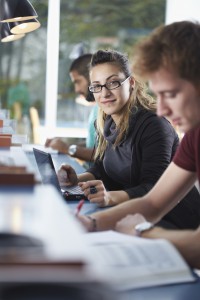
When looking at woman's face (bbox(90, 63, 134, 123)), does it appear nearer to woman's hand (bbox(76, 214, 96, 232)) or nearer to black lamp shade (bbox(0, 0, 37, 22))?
black lamp shade (bbox(0, 0, 37, 22))

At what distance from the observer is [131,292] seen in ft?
3.85

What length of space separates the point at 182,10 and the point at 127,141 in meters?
4.65

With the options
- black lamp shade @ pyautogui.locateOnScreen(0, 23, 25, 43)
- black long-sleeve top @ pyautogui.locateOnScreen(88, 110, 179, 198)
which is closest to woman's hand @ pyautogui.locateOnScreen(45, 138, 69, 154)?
black long-sleeve top @ pyautogui.locateOnScreen(88, 110, 179, 198)

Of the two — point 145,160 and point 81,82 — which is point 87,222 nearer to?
point 145,160

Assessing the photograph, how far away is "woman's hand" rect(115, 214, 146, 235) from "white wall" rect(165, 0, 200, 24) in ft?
17.0

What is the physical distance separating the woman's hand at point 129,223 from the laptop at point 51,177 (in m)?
0.59

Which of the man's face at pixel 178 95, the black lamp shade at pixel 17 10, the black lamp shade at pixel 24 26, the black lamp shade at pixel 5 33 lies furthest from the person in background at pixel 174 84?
the black lamp shade at pixel 5 33

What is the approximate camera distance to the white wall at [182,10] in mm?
6543

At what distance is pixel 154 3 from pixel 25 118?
86.9 inches

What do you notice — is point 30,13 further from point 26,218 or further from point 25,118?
point 25,118

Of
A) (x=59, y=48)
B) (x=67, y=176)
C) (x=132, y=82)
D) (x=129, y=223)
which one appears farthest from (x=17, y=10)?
(x=59, y=48)

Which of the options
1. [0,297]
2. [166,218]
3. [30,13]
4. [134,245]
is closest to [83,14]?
[30,13]

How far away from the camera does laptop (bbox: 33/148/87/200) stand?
7.56 ft

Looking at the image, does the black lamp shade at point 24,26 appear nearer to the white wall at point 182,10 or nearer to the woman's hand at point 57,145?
the woman's hand at point 57,145
